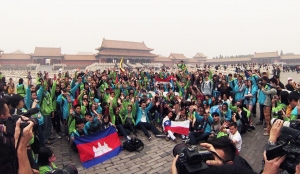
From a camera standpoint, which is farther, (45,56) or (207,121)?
(45,56)

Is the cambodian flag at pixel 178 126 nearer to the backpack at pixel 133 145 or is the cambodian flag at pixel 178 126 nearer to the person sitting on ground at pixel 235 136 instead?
the backpack at pixel 133 145

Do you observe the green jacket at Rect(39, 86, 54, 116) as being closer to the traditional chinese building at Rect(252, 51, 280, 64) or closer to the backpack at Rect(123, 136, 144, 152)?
the backpack at Rect(123, 136, 144, 152)

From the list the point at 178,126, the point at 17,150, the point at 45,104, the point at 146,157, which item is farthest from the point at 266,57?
the point at 17,150

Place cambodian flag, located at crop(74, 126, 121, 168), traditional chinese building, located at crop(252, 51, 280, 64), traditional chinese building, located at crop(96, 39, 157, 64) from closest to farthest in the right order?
cambodian flag, located at crop(74, 126, 121, 168), traditional chinese building, located at crop(96, 39, 157, 64), traditional chinese building, located at crop(252, 51, 280, 64)

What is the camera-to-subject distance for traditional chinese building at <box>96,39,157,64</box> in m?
45.3

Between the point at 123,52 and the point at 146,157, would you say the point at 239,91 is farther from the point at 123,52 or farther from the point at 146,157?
the point at 123,52

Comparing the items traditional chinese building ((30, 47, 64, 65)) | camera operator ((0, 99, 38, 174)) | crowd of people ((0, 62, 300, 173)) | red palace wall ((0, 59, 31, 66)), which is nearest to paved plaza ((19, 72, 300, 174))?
crowd of people ((0, 62, 300, 173))

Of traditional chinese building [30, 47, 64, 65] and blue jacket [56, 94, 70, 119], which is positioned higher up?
traditional chinese building [30, 47, 64, 65]

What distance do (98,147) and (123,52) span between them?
1740 inches

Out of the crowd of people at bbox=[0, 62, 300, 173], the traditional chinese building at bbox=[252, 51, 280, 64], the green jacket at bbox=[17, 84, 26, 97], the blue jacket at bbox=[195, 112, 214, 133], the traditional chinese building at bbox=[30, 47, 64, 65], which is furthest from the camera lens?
the traditional chinese building at bbox=[252, 51, 280, 64]

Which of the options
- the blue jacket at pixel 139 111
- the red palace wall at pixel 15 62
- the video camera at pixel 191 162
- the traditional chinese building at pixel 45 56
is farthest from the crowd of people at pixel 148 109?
the red palace wall at pixel 15 62

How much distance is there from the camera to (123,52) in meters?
48.4

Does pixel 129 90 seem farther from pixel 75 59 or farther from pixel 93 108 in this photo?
pixel 75 59

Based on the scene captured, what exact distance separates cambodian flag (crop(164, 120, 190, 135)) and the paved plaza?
19.5 inches
